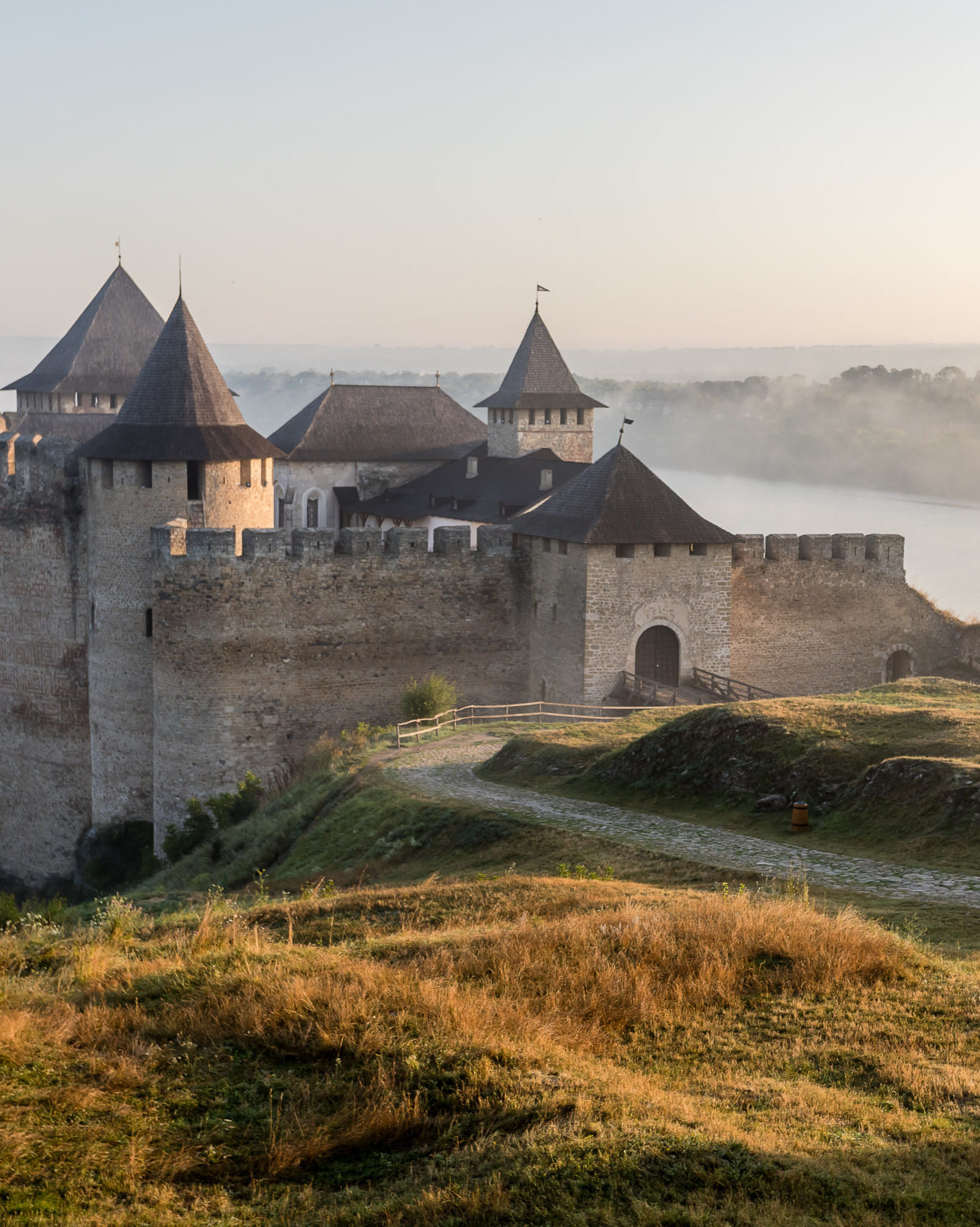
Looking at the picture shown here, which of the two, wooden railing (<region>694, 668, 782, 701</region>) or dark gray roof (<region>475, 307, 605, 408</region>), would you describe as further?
dark gray roof (<region>475, 307, 605, 408</region>)

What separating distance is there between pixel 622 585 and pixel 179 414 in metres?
6.65

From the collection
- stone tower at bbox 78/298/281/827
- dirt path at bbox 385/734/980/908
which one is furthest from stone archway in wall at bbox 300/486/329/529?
dirt path at bbox 385/734/980/908

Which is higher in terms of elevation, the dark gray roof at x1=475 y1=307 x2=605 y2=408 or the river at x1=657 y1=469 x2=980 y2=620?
the dark gray roof at x1=475 y1=307 x2=605 y2=408

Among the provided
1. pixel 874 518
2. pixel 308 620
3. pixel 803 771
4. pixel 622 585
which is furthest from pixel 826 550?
pixel 874 518

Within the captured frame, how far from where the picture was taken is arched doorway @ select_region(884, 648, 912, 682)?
870 inches

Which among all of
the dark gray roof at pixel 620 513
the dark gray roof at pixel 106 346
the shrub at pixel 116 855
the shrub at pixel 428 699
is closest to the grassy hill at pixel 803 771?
the shrub at pixel 428 699

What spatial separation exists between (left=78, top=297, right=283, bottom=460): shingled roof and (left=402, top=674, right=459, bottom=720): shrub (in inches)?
162

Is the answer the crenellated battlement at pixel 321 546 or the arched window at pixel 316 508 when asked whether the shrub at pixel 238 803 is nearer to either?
the crenellated battlement at pixel 321 546

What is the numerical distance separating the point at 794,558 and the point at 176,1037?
1660cm

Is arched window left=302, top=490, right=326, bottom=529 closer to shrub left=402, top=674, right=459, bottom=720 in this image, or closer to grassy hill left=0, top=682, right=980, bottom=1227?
shrub left=402, top=674, right=459, bottom=720

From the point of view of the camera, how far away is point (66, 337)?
3088 centimetres

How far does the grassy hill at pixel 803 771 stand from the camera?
10266 mm

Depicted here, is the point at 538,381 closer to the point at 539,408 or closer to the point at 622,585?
the point at 539,408

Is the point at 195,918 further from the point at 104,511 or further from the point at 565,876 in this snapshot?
the point at 104,511
